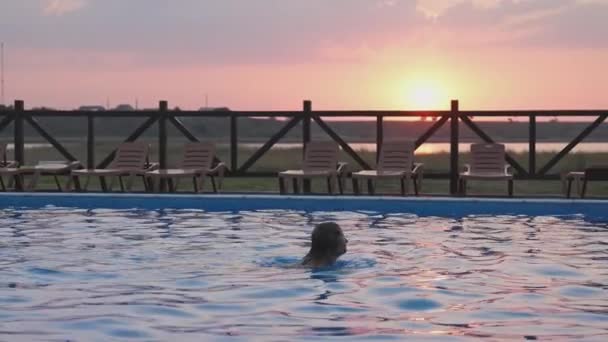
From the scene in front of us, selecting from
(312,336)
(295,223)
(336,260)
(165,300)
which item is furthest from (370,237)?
(312,336)

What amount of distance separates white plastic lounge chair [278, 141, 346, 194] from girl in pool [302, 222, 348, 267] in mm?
6243

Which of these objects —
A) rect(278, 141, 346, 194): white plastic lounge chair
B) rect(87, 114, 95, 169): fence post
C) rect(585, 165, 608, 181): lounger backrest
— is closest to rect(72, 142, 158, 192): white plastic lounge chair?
rect(87, 114, 95, 169): fence post

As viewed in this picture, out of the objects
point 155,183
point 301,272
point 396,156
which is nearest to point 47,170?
point 155,183

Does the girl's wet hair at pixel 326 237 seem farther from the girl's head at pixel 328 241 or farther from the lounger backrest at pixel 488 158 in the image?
the lounger backrest at pixel 488 158

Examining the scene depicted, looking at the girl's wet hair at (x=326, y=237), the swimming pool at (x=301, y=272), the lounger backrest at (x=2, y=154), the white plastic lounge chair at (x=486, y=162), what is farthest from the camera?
the lounger backrest at (x=2, y=154)

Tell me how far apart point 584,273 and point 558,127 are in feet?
221

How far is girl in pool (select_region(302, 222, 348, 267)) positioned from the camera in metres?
7.36

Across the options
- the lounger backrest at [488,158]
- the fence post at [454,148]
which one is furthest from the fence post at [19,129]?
the lounger backrest at [488,158]

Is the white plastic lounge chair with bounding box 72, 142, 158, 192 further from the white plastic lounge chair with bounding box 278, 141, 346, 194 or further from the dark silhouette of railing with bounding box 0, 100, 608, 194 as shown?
the white plastic lounge chair with bounding box 278, 141, 346, 194

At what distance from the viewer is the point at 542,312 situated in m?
6.33

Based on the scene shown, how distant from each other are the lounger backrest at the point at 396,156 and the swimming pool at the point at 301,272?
4.36 feet

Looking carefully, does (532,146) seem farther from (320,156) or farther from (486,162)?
(320,156)

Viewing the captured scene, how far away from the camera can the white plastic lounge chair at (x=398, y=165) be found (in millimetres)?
13781

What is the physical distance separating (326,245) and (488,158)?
6.84 meters
